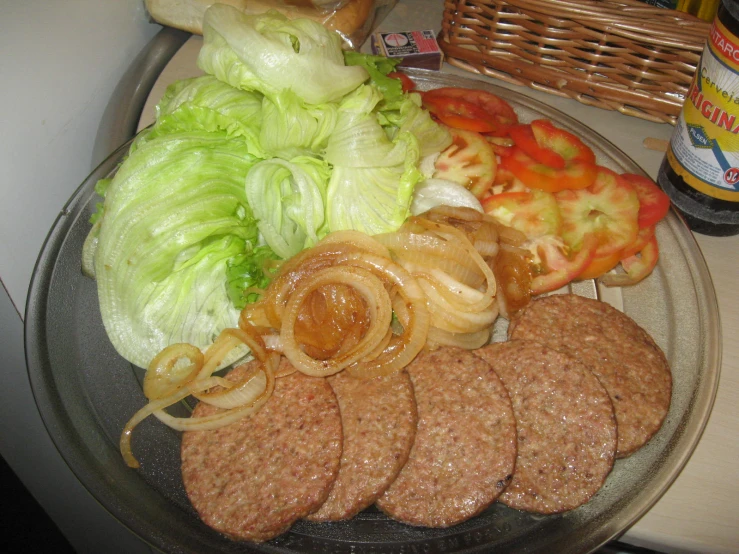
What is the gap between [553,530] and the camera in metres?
1.41

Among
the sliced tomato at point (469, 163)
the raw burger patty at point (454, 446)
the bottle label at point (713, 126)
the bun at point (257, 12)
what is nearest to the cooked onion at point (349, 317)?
the raw burger patty at point (454, 446)

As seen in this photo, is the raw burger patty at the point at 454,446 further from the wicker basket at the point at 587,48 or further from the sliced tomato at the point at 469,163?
the wicker basket at the point at 587,48

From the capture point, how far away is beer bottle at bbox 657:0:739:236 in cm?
164

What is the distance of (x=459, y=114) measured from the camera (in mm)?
2174

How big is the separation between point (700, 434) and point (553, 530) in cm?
48

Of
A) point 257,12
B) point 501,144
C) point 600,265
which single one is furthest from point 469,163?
point 257,12

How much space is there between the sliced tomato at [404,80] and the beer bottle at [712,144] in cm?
99

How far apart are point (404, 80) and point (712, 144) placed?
1.11 m

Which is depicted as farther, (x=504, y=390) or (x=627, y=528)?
(x=504, y=390)

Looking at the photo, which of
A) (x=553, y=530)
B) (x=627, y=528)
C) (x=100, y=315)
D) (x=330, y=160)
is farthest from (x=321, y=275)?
(x=627, y=528)

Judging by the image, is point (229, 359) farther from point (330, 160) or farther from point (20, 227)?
point (20, 227)

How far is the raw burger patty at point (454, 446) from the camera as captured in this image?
1.43 metres

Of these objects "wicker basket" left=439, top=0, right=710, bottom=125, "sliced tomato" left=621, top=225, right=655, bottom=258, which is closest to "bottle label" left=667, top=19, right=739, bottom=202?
"sliced tomato" left=621, top=225, right=655, bottom=258

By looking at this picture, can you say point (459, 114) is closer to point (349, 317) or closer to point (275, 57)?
point (275, 57)
